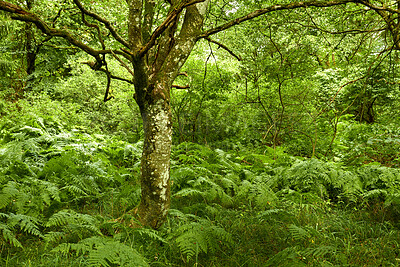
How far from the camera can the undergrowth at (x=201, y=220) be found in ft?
6.76

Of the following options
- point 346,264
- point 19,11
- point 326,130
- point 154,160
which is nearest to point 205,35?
point 154,160

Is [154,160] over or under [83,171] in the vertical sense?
over

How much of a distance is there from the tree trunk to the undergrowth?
8.3 inches

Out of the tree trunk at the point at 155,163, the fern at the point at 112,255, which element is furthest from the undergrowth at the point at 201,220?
the tree trunk at the point at 155,163

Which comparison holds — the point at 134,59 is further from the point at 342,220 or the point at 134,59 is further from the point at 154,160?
the point at 342,220

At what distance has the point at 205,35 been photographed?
2654mm

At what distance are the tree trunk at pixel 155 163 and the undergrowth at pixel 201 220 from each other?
212 millimetres

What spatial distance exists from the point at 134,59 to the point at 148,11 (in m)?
0.69

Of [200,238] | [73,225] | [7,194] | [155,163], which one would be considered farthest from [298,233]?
[7,194]

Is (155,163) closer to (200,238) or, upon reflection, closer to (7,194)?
(200,238)

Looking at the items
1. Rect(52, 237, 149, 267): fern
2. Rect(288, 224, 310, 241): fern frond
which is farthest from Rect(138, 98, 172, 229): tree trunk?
Rect(288, 224, 310, 241): fern frond

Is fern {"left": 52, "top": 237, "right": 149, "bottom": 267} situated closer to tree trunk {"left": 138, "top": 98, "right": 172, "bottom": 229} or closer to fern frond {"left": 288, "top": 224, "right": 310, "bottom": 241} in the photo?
tree trunk {"left": 138, "top": 98, "right": 172, "bottom": 229}

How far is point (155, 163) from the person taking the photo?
8.45ft

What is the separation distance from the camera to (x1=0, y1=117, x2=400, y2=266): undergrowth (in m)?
2.06
